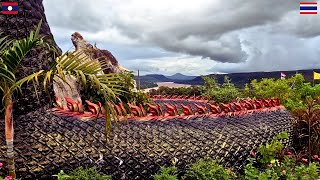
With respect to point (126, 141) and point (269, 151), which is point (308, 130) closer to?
point (269, 151)

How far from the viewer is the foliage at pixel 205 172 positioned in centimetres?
553

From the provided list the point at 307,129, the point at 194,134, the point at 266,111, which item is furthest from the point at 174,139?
the point at 307,129

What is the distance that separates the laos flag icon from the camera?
5.38 meters

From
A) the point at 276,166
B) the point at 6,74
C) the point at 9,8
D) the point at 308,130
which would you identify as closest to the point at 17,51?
the point at 6,74

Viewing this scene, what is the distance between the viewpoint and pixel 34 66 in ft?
17.6

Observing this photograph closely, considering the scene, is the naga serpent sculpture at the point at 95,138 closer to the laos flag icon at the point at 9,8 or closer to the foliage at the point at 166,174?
the laos flag icon at the point at 9,8

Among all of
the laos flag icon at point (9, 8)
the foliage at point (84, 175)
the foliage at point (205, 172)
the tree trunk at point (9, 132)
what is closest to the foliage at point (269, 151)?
the foliage at point (205, 172)

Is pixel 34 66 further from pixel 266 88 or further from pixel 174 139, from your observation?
pixel 266 88

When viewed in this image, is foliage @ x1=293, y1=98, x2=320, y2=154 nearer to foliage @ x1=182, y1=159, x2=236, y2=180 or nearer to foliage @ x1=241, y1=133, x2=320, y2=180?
foliage @ x1=241, y1=133, x2=320, y2=180

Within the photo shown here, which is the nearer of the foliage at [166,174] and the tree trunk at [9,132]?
the tree trunk at [9,132]

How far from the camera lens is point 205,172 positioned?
5.57 meters

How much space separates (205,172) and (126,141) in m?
1.15

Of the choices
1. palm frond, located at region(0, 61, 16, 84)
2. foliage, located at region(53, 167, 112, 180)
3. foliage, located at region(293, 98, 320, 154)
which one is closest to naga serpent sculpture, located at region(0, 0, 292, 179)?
foliage, located at region(53, 167, 112, 180)

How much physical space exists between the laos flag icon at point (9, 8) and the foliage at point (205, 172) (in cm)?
318
